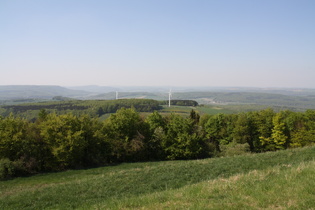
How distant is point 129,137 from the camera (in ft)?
155

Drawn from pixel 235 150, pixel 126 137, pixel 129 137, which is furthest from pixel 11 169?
pixel 235 150

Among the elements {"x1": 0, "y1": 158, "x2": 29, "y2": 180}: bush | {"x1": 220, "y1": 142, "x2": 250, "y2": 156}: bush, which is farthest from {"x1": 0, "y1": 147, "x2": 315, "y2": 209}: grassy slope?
{"x1": 220, "y1": 142, "x2": 250, "y2": 156}: bush

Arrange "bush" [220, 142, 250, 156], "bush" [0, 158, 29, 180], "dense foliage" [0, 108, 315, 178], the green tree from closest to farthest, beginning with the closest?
"bush" [0, 158, 29, 180], "dense foliage" [0, 108, 315, 178], the green tree, "bush" [220, 142, 250, 156]

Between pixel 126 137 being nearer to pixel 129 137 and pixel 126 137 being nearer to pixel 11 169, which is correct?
pixel 129 137

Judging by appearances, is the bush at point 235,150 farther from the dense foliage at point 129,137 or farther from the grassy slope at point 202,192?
the grassy slope at point 202,192

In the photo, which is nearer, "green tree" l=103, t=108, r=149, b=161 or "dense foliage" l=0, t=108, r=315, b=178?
"dense foliage" l=0, t=108, r=315, b=178

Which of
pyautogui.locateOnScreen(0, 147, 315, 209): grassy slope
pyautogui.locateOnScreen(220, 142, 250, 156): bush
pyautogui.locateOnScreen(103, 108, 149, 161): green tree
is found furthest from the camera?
pyautogui.locateOnScreen(220, 142, 250, 156): bush

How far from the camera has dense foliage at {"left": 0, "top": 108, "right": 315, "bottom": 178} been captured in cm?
3647

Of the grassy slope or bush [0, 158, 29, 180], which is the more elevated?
the grassy slope

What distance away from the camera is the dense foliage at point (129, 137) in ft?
120

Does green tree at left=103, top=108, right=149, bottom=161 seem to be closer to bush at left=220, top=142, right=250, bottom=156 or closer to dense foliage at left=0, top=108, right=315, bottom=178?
dense foliage at left=0, top=108, right=315, bottom=178

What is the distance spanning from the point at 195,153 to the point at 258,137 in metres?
20.4

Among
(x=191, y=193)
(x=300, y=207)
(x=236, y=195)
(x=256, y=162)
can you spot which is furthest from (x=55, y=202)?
(x=256, y=162)

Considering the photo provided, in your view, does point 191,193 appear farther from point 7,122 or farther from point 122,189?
point 7,122
